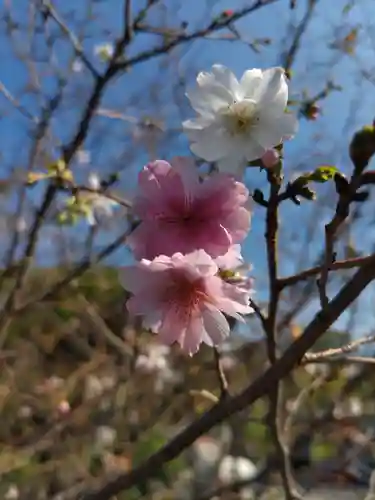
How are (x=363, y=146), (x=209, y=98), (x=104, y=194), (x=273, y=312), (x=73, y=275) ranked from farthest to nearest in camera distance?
(x=73, y=275) < (x=104, y=194) < (x=273, y=312) < (x=209, y=98) < (x=363, y=146)

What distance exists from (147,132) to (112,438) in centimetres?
175

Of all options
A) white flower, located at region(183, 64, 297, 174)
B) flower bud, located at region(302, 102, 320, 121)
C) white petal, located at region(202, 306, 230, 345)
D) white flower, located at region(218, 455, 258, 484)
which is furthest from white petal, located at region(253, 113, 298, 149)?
white flower, located at region(218, 455, 258, 484)

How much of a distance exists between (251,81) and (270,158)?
15 centimetres

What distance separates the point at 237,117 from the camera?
845 mm

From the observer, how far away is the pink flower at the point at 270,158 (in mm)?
761

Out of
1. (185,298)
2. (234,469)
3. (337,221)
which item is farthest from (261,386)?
(234,469)

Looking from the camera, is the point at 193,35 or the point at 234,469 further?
the point at 234,469

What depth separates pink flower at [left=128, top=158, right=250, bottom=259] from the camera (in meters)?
0.76

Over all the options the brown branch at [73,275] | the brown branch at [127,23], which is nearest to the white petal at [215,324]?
the brown branch at [73,275]

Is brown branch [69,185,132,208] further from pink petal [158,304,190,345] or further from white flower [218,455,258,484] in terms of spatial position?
white flower [218,455,258,484]

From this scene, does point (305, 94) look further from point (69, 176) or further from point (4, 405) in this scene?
point (4, 405)

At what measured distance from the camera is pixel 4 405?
3.99m

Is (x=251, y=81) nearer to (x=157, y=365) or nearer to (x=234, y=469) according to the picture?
(x=234, y=469)

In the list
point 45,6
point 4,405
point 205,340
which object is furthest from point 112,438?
point 205,340
